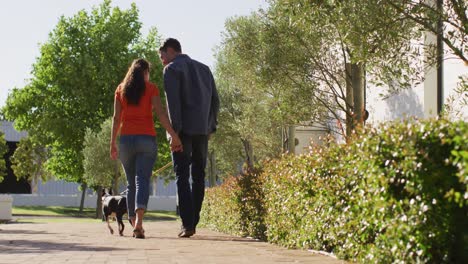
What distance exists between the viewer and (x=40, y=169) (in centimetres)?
6328

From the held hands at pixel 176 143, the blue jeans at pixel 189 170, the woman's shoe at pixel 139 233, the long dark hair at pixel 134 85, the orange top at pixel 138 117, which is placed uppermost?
the long dark hair at pixel 134 85

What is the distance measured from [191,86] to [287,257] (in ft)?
11.1

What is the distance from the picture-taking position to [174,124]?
923cm

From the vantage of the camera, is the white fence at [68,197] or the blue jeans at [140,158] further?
the white fence at [68,197]

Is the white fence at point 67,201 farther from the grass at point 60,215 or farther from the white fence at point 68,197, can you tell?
the grass at point 60,215

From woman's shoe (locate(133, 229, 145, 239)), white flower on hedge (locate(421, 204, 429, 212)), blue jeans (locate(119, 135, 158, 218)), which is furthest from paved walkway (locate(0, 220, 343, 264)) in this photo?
white flower on hedge (locate(421, 204, 429, 212))

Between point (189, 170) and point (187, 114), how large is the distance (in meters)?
0.71

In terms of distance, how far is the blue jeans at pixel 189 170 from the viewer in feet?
30.7

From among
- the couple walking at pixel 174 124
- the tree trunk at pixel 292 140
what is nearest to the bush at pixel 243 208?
the couple walking at pixel 174 124

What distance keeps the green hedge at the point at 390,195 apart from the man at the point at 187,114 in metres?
2.19

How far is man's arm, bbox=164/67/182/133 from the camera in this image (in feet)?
30.2

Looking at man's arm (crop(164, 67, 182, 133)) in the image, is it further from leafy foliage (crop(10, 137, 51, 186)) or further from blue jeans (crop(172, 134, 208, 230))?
leafy foliage (crop(10, 137, 51, 186))

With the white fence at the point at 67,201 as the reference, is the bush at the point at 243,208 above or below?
below

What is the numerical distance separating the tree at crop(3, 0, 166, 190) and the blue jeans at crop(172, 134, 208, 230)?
39890mm
